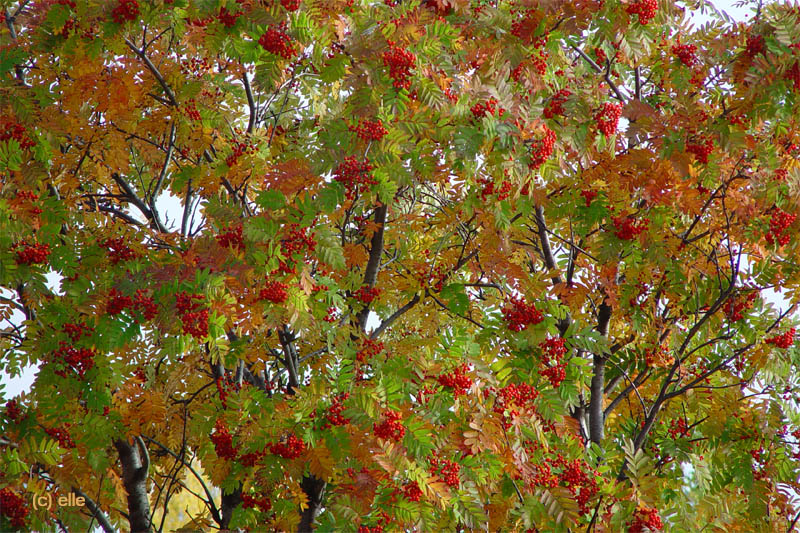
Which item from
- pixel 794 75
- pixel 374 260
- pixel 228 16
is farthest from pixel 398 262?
pixel 794 75

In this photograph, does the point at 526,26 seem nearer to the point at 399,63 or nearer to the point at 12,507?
the point at 399,63

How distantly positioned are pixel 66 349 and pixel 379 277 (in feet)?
8.13

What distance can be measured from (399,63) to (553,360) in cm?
205

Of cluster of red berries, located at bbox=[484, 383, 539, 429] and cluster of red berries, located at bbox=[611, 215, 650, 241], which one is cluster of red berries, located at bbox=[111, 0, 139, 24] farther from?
cluster of red berries, located at bbox=[611, 215, 650, 241]

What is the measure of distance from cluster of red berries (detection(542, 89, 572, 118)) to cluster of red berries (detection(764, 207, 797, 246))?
1623 millimetres

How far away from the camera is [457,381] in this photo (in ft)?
14.4

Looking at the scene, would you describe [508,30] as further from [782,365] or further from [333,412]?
[782,365]

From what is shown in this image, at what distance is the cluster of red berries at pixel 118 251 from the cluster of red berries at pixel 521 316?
7.88 feet

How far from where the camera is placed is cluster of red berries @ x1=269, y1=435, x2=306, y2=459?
469cm

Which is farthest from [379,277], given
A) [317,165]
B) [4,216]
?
[4,216]

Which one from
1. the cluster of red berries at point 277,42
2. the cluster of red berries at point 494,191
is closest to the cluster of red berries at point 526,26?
the cluster of red berries at point 494,191

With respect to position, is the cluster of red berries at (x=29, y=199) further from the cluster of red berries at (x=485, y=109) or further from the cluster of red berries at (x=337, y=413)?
the cluster of red berries at (x=485, y=109)

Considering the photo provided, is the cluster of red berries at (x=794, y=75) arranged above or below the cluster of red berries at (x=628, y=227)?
above

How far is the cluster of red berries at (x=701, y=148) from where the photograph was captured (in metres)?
5.09
